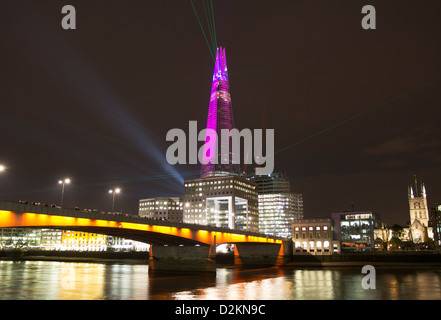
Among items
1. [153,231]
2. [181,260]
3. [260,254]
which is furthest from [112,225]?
[260,254]

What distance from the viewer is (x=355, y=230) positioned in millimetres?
159375

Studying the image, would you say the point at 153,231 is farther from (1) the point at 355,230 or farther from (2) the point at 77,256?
(1) the point at 355,230

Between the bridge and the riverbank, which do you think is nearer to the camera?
the bridge

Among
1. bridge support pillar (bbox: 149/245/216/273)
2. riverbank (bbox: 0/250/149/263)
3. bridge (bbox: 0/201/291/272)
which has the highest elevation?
bridge (bbox: 0/201/291/272)

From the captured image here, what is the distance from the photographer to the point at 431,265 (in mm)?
96188

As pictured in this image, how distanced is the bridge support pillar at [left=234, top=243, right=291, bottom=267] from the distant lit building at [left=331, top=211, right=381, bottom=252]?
46823 mm

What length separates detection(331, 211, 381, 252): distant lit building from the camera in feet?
516

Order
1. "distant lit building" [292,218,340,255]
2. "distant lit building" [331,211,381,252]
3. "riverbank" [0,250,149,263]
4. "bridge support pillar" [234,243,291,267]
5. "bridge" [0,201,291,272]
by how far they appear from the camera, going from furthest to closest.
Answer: "distant lit building" [331,211,381,252], "distant lit building" [292,218,340,255], "riverbank" [0,250,149,263], "bridge support pillar" [234,243,291,267], "bridge" [0,201,291,272]

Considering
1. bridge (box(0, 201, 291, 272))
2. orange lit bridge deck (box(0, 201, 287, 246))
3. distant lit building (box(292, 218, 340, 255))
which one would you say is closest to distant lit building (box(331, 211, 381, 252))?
distant lit building (box(292, 218, 340, 255))

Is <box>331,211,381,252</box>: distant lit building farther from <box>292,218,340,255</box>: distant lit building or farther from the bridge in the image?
the bridge
